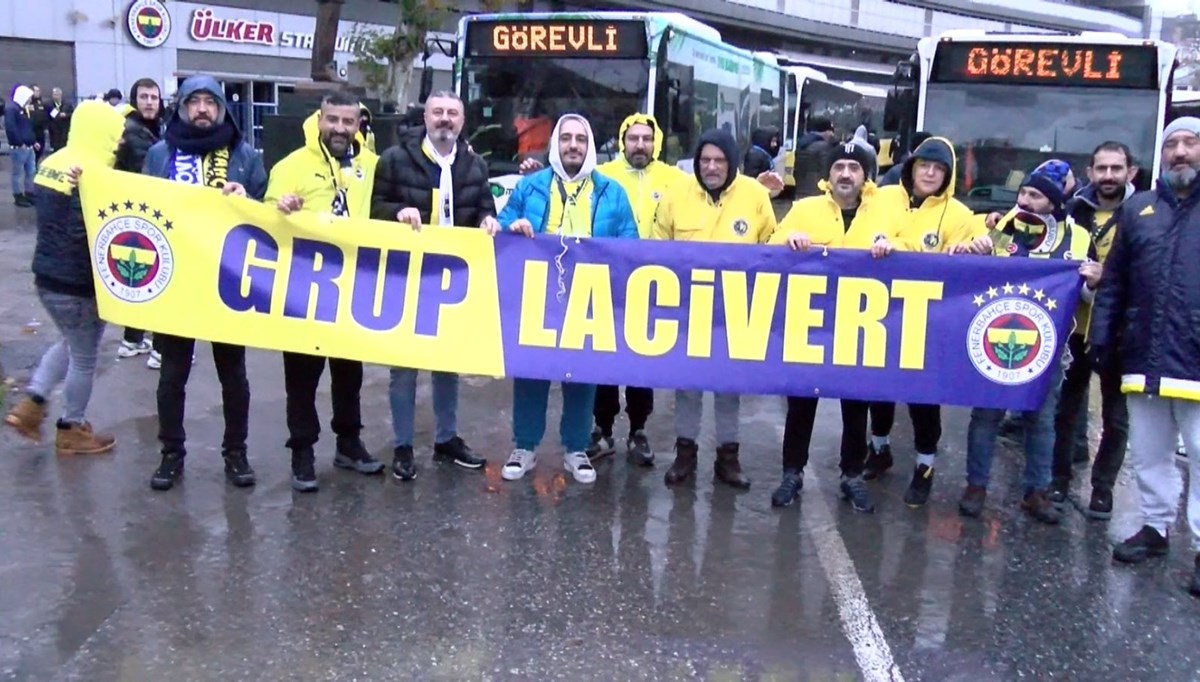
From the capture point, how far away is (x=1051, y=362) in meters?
5.80

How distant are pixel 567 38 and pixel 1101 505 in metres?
8.14

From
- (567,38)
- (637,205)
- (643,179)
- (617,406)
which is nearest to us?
(617,406)

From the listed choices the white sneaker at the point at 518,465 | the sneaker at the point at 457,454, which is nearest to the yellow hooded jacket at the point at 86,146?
the sneaker at the point at 457,454

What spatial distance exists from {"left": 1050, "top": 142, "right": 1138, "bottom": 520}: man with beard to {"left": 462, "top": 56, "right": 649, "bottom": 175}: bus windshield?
6.86 m

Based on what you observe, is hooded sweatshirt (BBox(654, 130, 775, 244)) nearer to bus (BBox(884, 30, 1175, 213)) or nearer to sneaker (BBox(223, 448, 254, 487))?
sneaker (BBox(223, 448, 254, 487))

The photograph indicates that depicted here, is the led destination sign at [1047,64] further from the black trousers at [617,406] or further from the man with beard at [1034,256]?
the black trousers at [617,406]

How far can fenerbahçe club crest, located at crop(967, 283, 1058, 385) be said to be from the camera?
5.80 metres

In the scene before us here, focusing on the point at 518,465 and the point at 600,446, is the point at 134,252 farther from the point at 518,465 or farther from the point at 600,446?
the point at 600,446

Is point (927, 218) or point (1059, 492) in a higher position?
point (927, 218)

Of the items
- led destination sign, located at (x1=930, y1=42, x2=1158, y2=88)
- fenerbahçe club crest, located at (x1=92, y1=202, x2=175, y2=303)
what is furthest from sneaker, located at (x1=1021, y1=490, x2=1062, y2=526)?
led destination sign, located at (x1=930, y1=42, x2=1158, y2=88)

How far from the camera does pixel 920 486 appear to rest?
618 centimetres

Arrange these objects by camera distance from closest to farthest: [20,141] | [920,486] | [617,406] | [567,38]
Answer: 1. [920,486]
2. [617,406]
3. [567,38]
4. [20,141]

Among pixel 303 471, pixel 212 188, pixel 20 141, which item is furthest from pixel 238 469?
pixel 20 141

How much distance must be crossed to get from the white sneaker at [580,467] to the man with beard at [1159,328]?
103 inches
